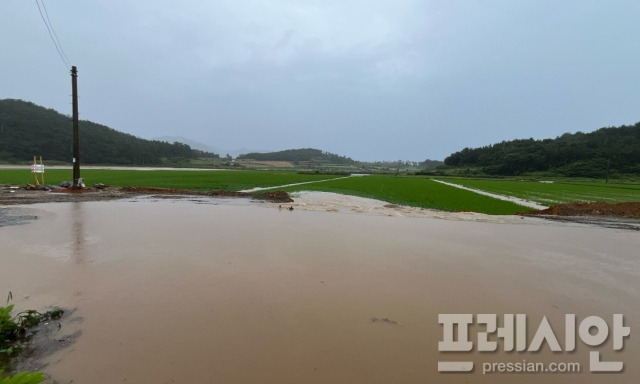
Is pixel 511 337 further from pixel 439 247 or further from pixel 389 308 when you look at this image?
pixel 439 247

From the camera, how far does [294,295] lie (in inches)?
164

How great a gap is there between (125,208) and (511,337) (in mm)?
12736

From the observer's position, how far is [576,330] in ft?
11.6

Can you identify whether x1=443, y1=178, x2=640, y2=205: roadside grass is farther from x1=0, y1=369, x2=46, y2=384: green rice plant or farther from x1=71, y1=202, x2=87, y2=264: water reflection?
x1=0, y1=369, x2=46, y2=384: green rice plant

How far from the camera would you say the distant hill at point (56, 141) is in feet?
245

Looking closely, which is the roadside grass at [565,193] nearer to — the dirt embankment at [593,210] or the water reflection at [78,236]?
the dirt embankment at [593,210]

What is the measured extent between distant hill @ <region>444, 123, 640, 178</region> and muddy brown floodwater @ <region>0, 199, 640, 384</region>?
90.0 meters

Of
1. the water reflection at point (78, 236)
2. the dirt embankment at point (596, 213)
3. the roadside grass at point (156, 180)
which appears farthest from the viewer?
the roadside grass at point (156, 180)

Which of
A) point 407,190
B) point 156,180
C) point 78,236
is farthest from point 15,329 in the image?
point 156,180

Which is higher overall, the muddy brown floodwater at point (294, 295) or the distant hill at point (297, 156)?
the distant hill at point (297, 156)

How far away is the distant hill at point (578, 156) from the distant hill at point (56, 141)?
11080cm

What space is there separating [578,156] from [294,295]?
114118 millimetres

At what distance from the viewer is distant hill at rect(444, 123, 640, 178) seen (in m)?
78.1

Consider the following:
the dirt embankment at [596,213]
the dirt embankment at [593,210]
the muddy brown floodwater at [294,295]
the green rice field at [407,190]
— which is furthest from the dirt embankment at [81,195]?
the dirt embankment at [593,210]
